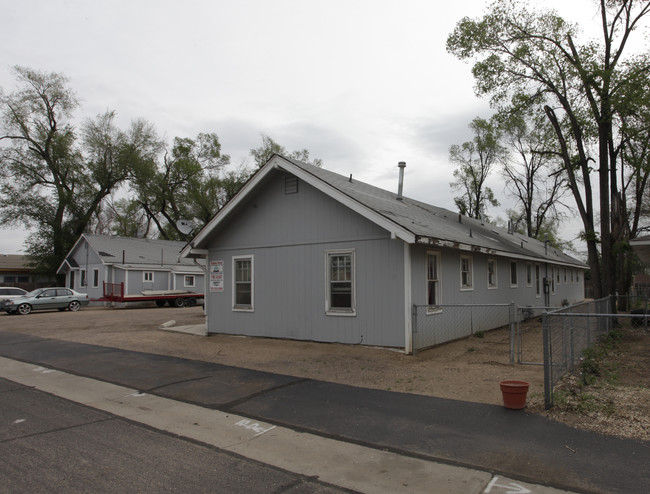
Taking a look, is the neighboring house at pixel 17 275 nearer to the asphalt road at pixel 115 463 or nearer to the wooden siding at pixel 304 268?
the wooden siding at pixel 304 268

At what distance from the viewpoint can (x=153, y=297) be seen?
102ft

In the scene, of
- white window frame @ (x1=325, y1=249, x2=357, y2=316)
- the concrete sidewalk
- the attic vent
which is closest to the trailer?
the attic vent

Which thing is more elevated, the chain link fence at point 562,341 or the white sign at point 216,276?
the white sign at point 216,276

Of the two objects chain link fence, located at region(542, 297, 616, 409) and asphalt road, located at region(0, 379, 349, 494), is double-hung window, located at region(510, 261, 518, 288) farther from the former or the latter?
asphalt road, located at region(0, 379, 349, 494)

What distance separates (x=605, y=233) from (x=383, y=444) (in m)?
14.1

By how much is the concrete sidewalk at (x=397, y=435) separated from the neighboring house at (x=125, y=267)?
25.5 metres

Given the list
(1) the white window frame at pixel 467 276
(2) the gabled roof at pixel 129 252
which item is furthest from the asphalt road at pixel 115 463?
(2) the gabled roof at pixel 129 252

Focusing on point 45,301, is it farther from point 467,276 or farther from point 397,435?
point 397,435

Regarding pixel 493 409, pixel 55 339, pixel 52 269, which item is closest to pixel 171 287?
pixel 52 269

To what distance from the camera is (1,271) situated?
44438 mm

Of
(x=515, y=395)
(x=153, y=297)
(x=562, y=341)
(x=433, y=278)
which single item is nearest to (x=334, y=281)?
(x=433, y=278)

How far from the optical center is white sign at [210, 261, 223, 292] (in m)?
14.0

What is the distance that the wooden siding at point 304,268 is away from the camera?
10727 millimetres

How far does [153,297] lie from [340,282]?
23.0 metres
